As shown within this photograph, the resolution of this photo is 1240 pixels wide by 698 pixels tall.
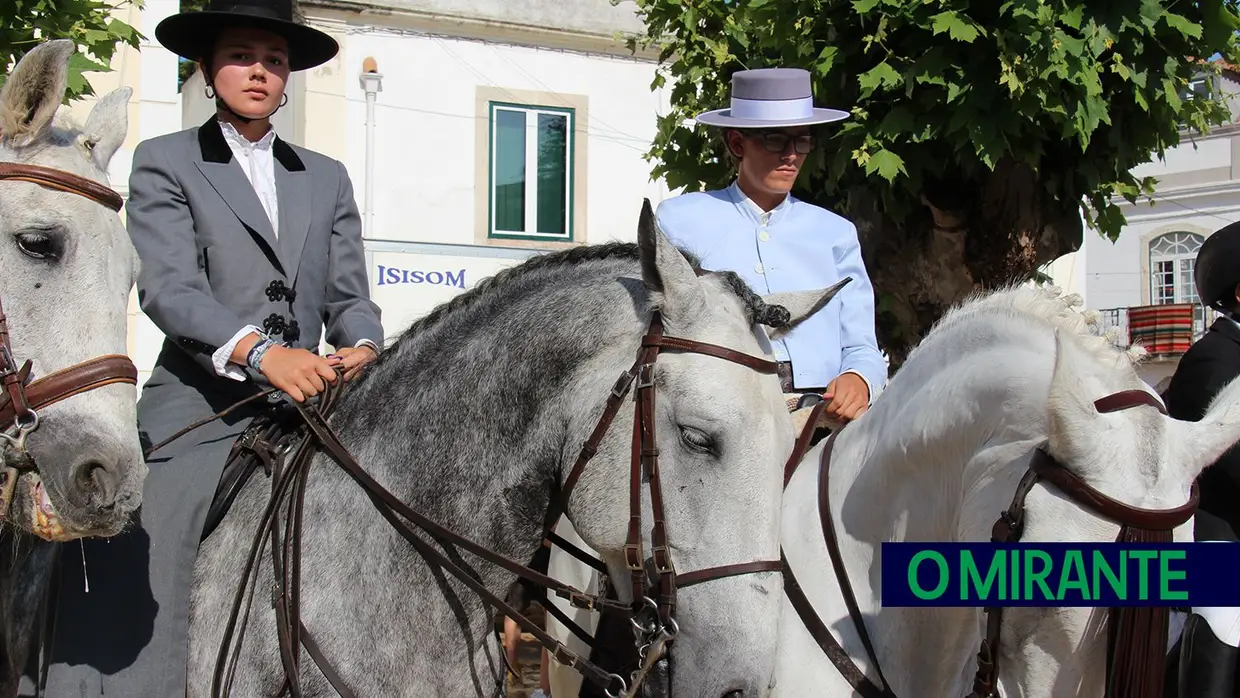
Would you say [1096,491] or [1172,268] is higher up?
[1096,491]

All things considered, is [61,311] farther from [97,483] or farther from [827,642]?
[827,642]

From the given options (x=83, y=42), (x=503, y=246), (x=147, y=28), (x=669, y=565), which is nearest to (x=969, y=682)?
(x=669, y=565)

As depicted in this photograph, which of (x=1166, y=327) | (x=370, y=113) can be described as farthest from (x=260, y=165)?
(x=1166, y=327)

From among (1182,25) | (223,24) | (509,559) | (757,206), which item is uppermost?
(1182,25)

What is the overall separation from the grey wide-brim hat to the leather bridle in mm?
1485

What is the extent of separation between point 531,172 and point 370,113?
2169 millimetres

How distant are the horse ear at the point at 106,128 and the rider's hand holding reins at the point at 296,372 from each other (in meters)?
0.60

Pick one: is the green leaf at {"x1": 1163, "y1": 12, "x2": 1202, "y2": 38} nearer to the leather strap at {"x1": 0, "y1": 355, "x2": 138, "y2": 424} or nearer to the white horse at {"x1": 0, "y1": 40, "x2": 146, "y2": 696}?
the white horse at {"x1": 0, "y1": 40, "x2": 146, "y2": 696}

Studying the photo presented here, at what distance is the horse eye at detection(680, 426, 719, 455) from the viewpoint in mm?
2389

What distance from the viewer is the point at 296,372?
2756 mm

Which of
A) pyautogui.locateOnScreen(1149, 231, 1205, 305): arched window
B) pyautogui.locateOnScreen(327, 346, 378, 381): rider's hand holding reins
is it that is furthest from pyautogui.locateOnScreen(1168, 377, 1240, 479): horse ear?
pyautogui.locateOnScreen(1149, 231, 1205, 305): arched window

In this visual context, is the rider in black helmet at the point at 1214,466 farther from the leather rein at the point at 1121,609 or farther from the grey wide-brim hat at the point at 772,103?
the grey wide-brim hat at the point at 772,103

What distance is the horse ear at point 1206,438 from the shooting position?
8.13 ft

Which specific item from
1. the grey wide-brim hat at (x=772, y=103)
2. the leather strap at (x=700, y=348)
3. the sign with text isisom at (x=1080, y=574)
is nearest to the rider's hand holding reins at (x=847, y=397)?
the sign with text isisom at (x=1080, y=574)
